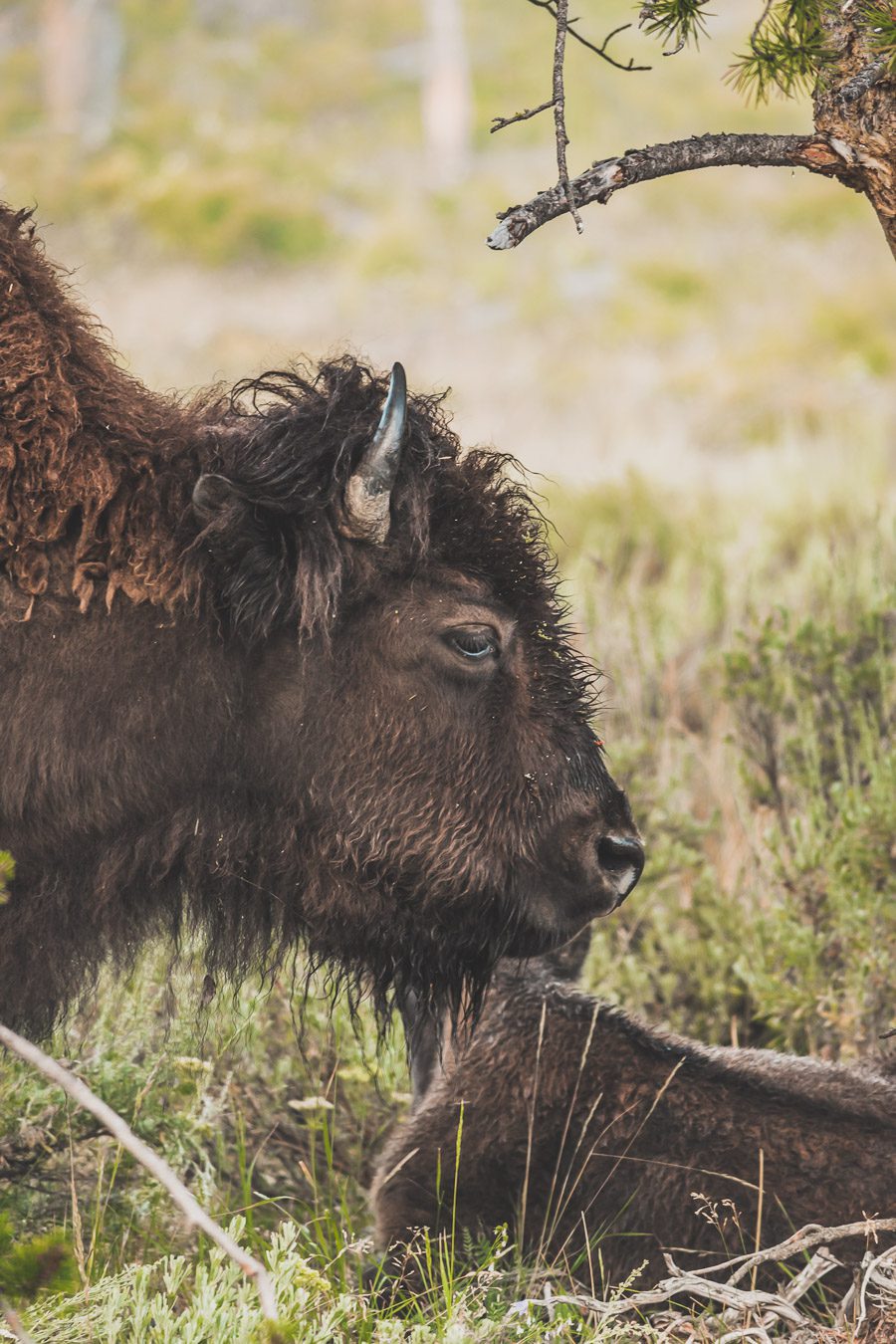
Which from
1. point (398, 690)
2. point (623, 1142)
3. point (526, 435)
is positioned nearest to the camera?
point (398, 690)

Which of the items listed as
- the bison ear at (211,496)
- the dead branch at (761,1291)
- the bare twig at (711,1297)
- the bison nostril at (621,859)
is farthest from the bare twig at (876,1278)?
the bison ear at (211,496)

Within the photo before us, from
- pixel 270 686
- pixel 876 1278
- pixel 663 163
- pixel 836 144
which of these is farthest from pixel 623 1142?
pixel 836 144

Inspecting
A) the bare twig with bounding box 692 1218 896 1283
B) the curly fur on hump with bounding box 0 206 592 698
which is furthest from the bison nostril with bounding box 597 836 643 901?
the bare twig with bounding box 692 1218 896 1283

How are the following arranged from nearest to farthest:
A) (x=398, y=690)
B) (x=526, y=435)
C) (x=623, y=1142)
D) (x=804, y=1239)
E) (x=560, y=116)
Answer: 1. (x=804, y=1239)
2. (x=398, y=690)
3. (x=560, y=116)
4. (x=623, y=1142)
5. (x=526, y=435)

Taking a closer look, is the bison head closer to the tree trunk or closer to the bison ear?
the bison ear

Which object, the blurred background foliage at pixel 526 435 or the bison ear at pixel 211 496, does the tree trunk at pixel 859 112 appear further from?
the bison ear at pixel 211 496

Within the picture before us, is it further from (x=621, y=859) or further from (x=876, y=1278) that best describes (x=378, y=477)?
(x=876, y=1278)

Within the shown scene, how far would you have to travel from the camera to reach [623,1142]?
14.5 ft

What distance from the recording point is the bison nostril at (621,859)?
4.01 m

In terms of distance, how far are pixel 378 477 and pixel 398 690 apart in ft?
1.75

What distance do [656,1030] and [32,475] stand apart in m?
2.64

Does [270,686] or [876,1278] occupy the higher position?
[270,686]

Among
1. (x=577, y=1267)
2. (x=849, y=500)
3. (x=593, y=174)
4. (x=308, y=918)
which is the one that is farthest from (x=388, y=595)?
(x=849, y=500)

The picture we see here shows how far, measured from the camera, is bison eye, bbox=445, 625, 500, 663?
12.6 feet
